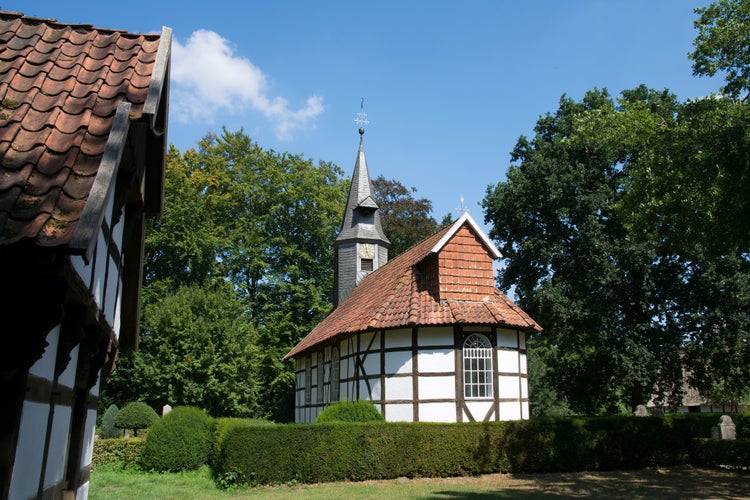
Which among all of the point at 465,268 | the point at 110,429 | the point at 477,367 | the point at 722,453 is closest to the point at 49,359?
the point at 477,367

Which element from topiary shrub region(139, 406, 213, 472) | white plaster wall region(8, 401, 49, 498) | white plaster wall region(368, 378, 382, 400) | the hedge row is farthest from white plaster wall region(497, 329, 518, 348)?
white plaster wall region(8, 401, 49, 498)

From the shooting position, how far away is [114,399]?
34.3m

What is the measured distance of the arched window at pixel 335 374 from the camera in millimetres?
23250

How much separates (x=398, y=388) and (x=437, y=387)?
1.22 m

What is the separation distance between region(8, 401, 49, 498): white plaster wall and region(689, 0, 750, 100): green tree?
14.3m

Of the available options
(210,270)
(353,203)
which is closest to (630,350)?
(353,203)

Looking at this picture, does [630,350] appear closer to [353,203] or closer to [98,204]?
[353,203]

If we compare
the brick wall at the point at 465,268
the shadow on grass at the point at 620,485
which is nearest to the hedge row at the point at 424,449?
the shadow on grass at the point at 620,485

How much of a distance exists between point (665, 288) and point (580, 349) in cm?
490

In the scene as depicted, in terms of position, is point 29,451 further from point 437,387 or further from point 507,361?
point 507,361

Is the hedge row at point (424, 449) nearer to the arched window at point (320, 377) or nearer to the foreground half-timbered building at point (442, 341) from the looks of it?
the foreground half-timbered building at point (442, 341)

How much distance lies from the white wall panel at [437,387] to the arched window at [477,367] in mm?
505

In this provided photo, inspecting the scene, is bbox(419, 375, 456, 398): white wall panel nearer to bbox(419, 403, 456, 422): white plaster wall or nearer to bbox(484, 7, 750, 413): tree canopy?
bbox(419, 403, 456, 422): white plaster wall

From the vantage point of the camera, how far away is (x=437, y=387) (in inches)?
749
